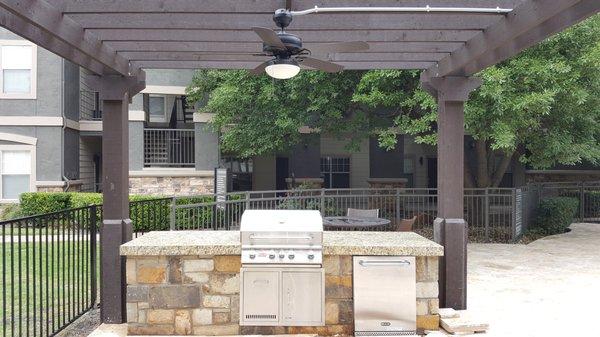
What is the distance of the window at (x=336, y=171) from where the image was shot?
63.2 feet

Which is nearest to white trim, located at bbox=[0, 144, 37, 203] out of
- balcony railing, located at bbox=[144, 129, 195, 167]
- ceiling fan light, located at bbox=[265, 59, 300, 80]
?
balcony railing, located at bbox=[144, 129, 195, 167]

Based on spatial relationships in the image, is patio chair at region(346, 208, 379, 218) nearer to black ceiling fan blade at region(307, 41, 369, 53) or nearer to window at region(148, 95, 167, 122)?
black ceiling fan blade at region(307, 41, 369, 53)

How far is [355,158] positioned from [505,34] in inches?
591

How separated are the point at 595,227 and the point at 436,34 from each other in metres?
12.2

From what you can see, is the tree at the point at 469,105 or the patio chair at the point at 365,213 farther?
the patio chair at the point at 365,213

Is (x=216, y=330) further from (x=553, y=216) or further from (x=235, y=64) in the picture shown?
(x=553, y=216)

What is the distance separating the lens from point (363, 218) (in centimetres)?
933

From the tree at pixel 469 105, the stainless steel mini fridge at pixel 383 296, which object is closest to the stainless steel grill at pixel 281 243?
the stainless steel mini fridge at pixel 383 296

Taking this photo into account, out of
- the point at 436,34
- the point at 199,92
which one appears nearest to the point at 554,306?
the point at 436,34

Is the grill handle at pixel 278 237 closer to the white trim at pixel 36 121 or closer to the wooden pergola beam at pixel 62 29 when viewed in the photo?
the wooden pergola beam at pixel 62 29

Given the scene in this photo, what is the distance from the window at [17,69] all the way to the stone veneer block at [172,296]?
38.8 feet

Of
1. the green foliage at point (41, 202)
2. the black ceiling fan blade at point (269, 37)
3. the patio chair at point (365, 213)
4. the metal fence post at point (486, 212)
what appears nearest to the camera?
the black ceiling fan blade at point (269, 37)

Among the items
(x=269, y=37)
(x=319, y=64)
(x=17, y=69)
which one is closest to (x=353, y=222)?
(x=319, y=64)

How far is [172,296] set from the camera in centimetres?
472
